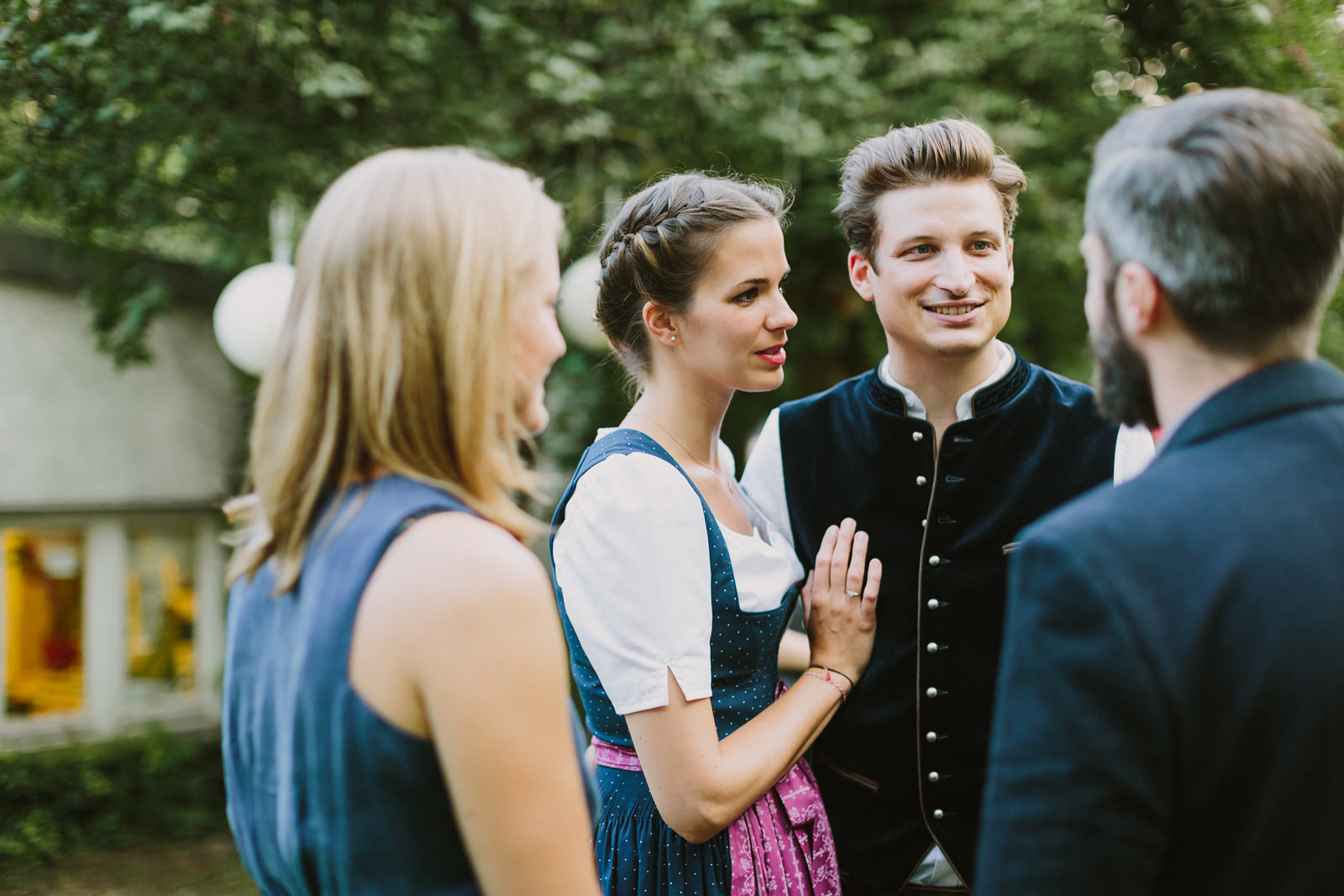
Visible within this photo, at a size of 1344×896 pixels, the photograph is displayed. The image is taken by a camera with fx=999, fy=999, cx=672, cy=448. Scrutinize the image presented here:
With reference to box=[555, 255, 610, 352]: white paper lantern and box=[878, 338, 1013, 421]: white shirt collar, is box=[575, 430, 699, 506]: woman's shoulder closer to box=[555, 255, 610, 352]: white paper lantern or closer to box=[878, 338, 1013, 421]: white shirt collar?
box=[878, 338, 1013, 421]: white shirt collar

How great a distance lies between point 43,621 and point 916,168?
616 centimetres

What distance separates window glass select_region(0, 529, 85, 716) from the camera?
19.6 feet

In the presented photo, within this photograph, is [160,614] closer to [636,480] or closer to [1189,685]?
[636,480]

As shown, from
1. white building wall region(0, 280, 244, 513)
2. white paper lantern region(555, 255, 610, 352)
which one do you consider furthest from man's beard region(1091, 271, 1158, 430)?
white building wall region(0, 280, 244, 513)

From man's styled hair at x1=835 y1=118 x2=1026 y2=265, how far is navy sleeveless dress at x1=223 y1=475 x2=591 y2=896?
1.42 m

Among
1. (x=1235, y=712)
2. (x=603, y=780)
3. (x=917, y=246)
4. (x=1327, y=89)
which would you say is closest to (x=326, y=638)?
(x=1235, y=712)

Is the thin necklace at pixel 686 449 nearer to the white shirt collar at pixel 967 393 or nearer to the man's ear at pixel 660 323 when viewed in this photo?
the man's ear at pixel 660 323

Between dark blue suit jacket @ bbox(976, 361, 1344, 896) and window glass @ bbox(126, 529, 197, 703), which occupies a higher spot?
dark blue suit jacket @ bbox(976, 361, 1344, 896)

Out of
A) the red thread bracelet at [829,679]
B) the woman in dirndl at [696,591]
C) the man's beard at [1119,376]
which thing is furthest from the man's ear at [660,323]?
the man's beard at [1119,376]

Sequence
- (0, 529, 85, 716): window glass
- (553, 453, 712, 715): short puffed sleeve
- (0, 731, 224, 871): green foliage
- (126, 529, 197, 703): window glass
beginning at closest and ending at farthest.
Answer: (553, 453, 712, 715): short puffed sleeve < (0, 731, 224, 871): green foliage < (0, 529, 85, 716): window glass < (126, 529, 197, 703): window glass

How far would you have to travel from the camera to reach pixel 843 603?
6.29ft

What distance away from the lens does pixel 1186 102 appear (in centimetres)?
104

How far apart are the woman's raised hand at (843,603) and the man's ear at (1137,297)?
940mm

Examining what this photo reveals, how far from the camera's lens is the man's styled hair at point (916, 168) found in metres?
2.04
